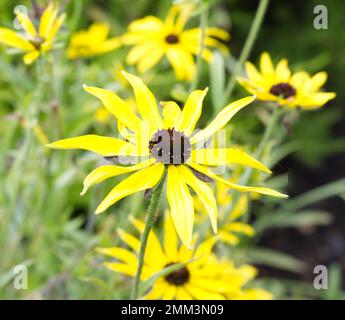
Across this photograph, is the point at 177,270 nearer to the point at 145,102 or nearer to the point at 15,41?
the point at 145,102

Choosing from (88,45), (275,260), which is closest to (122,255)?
(88,45)

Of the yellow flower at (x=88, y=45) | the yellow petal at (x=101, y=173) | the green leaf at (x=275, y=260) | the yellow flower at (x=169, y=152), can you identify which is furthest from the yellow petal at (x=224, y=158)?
the green leaf at (x=275, y=260)

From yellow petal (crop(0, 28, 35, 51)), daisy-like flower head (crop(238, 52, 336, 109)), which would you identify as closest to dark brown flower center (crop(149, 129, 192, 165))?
daisy-like flower head (crop(238, 52, 336, 109))

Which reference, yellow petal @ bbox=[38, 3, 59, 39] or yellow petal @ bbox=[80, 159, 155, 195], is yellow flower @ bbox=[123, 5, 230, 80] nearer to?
yellow petal @ bbox=[38, 3, 59, 39]

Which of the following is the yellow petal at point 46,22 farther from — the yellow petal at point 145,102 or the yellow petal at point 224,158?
the yellow petal at point 224,158

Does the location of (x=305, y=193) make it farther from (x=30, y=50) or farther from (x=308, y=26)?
(x=30, y=50)
